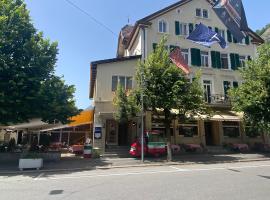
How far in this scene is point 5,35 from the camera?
612 inches

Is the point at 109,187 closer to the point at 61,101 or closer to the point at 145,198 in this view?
the point at 145,198

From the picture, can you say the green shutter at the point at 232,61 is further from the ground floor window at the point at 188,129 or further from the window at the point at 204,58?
the ground floor window at the point at 188,129

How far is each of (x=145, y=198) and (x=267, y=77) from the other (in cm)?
1706

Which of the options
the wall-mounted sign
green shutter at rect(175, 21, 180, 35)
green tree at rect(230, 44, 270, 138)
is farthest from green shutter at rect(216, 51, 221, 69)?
the wall-mounted sign

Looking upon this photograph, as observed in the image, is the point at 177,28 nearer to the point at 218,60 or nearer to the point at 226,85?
the point at 218,60

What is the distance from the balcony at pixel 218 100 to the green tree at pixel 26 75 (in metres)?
13.6

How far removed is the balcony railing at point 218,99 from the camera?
78.9 feet

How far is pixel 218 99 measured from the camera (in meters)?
24.5

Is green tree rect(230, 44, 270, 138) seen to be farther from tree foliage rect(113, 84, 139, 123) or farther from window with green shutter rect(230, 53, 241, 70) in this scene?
tree foliage rect(113, 84, 139, 123)

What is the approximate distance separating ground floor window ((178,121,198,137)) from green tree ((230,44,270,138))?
4134 millimetres

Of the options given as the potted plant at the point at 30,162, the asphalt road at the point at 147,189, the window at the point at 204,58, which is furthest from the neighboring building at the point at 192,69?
the asphalt road at the point at 147,189

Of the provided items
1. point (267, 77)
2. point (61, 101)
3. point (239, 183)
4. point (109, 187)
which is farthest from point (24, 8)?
point (267, 77)

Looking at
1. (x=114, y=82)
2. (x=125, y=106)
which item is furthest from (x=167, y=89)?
(x=114, y=82)

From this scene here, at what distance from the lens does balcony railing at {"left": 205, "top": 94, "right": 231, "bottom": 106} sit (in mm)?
24058
